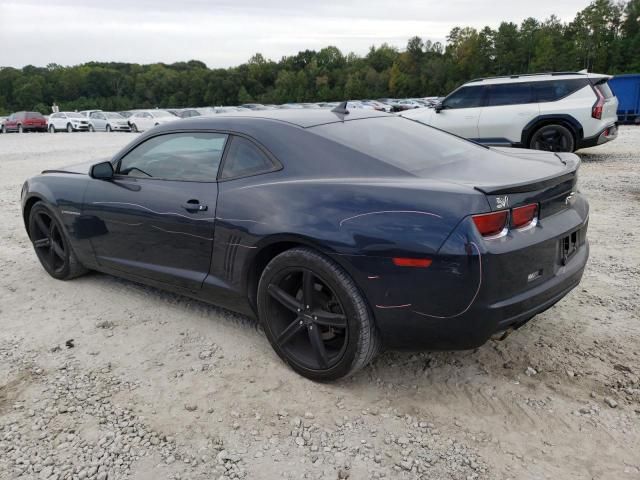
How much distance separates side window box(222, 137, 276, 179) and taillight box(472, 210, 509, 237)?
1.24 metres

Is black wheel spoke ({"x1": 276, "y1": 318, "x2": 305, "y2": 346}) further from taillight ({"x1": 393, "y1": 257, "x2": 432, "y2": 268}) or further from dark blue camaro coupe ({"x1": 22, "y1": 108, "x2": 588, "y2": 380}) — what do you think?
taillight ({"x1": 393, "y1": 257, "x2": 432, "y2": 268})

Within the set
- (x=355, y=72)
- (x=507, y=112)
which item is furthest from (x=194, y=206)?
(x=355, y=72)

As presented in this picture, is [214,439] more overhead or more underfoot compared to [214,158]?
more underfoot

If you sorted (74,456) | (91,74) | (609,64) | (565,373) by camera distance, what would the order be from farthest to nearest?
1. (91,74)
2. (609,64)
3. (565,373)
4. (74,456)

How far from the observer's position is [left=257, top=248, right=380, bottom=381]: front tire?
2.66 m

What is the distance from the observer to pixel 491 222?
240 cm

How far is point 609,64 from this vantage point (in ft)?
224

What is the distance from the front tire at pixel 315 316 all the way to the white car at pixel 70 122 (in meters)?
34.3

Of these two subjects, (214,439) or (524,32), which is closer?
(214,439)

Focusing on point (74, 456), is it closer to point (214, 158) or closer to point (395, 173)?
point (214, 158)

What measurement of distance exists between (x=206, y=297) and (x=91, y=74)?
120 meters

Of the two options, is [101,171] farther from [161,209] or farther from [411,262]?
[411,262]

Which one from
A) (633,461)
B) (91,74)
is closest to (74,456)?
(633,461)

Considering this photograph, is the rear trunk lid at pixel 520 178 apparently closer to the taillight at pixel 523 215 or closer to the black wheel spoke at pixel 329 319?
the taillight at pixel 523 215
